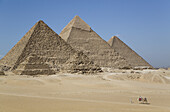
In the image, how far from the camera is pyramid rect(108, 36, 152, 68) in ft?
252

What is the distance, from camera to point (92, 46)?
222 feet

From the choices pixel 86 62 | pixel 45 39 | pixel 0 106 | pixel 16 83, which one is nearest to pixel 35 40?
pixel 45 39

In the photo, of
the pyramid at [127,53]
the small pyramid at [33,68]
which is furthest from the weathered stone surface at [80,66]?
the pyramid at [127,53]

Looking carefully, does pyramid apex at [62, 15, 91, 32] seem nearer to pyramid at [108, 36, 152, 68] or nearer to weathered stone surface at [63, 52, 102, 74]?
pyramid at [108, 36, 152, 68]

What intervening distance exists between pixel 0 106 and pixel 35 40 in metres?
44.8

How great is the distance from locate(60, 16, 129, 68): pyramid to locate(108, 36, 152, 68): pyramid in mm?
10386

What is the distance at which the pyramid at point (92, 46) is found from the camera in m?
64.3

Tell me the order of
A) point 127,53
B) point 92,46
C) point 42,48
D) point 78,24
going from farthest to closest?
point 127,53
point 78,24
point 92,46
point 42,48

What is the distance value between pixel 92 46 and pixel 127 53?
18.2 metres

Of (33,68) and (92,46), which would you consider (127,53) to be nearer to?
(92,46)

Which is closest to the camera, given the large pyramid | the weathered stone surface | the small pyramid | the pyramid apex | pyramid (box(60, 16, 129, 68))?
the small pyramid

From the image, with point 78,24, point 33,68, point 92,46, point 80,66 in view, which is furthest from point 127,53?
point 33,68

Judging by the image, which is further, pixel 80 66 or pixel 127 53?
pixel 127 53

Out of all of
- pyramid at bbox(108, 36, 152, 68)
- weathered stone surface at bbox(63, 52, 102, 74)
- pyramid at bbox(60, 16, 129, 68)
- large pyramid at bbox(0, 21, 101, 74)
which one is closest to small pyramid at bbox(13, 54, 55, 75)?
weathered stone surface at bbox(63, 52, 102, 74)
